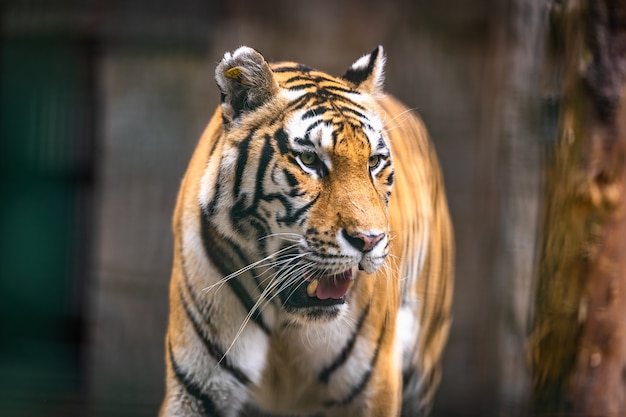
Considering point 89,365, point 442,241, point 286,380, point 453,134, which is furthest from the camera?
point 453,134

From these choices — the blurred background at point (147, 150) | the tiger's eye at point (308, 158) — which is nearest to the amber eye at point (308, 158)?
the tiger's eye at point (308, 158)

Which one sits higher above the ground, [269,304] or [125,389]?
[269,304]

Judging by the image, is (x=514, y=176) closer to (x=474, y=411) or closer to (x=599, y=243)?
(x=599, y=243)

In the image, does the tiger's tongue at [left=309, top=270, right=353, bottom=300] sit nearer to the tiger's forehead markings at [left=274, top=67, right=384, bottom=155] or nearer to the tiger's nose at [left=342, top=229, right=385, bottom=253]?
the tiger's nose at [left=342, top=229, right=385, bottom=253]

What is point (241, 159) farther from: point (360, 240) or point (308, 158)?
point (360, 240)

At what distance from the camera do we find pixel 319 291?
1.55m

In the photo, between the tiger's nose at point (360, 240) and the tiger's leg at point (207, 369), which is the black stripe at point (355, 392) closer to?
the tiger's leg at point (207, 369)

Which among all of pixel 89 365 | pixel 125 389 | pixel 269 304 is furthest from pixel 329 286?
pixel 89 365

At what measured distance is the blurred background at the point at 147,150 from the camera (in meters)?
2.49

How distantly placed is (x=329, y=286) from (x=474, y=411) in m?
1.68

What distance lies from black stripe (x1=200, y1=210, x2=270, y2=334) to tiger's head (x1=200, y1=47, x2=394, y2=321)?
2 centimetres

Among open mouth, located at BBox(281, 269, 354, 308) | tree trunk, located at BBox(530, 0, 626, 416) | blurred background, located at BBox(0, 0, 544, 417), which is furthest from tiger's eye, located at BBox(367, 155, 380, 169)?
tree trunk, located at BBox(530, 0, 626, 416)

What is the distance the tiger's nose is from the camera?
4.81 feet

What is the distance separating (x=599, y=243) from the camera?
2.23 m
